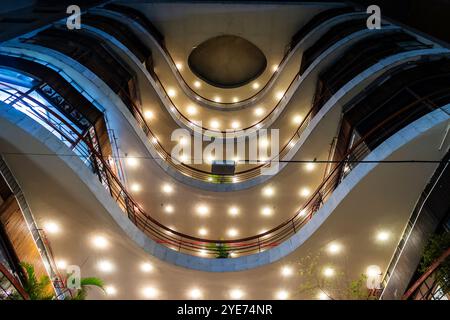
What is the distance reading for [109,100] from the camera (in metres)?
11.6

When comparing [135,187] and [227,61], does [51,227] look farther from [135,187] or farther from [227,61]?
[227,61]

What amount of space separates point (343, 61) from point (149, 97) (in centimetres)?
976

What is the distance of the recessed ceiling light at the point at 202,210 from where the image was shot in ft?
44.1

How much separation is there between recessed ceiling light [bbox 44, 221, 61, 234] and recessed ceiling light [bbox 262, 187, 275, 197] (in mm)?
7799

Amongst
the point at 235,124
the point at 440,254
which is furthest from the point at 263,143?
the point at 440,254

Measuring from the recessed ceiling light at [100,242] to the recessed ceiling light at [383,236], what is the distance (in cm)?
812

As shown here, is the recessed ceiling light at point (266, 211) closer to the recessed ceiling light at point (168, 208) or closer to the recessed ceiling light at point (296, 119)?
the recessed ceiling light at point (168, 208)

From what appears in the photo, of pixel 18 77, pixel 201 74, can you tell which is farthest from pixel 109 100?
pixel 201 74

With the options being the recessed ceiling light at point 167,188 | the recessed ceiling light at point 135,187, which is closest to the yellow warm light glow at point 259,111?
the recessed ceiling light at point 167,188

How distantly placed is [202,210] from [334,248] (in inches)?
240

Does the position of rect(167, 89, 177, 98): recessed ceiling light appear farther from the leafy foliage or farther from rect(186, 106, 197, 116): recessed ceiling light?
the leafy foliage

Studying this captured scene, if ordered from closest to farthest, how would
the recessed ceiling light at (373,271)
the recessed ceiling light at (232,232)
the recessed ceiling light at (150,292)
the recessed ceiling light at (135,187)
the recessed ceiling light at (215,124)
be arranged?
the recessed ceiling light at (373,271)
the recessed ceiling light at (150,292)
the recessed ceiling light at (135,187)
the recessed ceiling light at (232,232)
the recessed ceiling light at (215,124)
